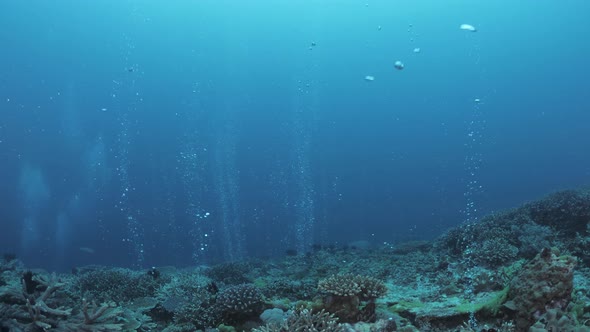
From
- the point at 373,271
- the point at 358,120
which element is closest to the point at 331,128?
the point at 358,120

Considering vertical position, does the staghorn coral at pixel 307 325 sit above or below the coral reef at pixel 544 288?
below

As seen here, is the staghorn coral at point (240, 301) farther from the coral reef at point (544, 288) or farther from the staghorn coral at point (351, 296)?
the coral reef at point (544, 288)

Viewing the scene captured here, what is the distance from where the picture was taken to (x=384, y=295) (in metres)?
7.56

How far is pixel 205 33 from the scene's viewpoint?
8681 centimetres

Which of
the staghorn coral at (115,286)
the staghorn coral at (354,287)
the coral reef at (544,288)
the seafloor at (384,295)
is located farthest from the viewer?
the staghorn coral at (115,286)

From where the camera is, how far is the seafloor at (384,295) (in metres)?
5.88

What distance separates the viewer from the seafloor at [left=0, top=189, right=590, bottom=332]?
5.88 metres

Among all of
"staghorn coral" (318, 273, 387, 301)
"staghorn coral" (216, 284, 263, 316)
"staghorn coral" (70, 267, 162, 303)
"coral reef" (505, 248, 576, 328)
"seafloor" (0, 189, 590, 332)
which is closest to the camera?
"coral reef" (505, 248, 576, 328)

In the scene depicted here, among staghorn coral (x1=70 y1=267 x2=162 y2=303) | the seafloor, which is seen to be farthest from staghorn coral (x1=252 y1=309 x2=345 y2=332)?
staghorn coral (x1=70 y1=267 x2=162 y2=303)

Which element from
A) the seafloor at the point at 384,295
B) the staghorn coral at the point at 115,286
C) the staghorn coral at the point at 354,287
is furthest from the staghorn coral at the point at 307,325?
the staghorn coral at the point at 115,286

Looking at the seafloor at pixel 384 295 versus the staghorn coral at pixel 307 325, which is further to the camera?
the staghorn coral at pixel 307 325

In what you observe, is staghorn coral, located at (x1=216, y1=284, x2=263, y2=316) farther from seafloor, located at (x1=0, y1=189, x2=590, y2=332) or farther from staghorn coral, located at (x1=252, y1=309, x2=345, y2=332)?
staghorn coral, located at (x1=252, y1=309, x2=345, y2=332)

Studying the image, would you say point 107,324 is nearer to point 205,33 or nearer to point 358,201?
point 205,33

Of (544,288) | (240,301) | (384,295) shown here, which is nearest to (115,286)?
(240,301)
